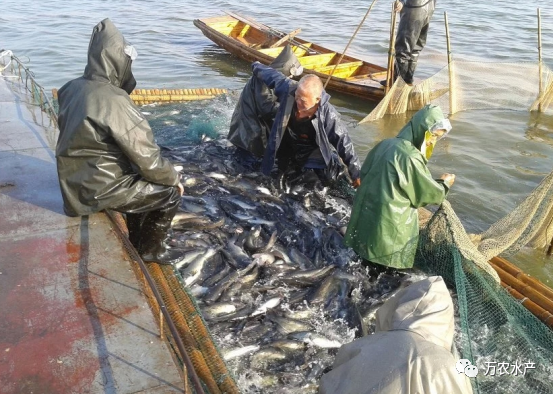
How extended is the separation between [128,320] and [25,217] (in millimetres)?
2118

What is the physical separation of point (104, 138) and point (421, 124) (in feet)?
10.8

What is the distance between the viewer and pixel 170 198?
527 centimetres

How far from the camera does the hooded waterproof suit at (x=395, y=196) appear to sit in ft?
18.2

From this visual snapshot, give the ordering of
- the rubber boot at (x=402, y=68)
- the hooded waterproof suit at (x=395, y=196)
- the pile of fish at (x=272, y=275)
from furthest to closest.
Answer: the rubber boot at (x=402, y=68) → the hooded waterproof suit at (x=395, y=196) → the pile of fish at (x=272, y=275)

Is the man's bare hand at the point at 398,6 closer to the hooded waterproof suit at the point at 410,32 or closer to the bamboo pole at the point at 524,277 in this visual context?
the hooded waterproof suit at the point at 410,32

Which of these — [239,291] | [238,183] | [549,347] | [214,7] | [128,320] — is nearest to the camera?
[128,320]

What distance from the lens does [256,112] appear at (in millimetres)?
8484

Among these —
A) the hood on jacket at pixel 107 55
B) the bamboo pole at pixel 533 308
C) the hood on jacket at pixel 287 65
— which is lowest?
A: the bamboo pole at pixel 533 308

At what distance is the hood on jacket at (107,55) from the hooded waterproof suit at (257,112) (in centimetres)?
380

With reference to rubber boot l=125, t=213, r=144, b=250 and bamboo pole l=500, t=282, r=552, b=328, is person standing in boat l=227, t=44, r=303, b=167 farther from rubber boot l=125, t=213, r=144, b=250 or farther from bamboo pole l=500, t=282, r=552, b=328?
bamboo pole l=500, t=282, r=552, b=328

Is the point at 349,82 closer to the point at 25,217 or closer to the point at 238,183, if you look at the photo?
the point at 238,183

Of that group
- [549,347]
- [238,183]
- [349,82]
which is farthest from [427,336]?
[349,82]

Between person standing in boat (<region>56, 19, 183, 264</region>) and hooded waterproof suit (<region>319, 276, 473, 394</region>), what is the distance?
2595mm

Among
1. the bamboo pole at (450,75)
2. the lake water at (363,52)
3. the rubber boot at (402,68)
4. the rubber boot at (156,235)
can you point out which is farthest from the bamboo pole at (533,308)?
the rubber boot at (402,68)
